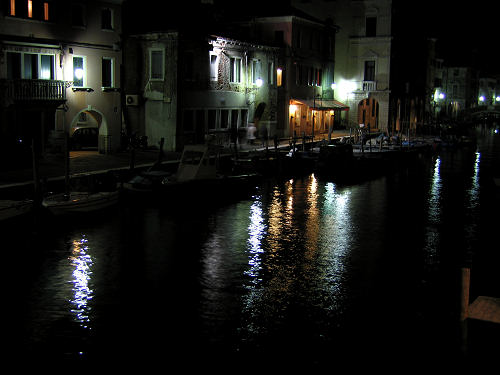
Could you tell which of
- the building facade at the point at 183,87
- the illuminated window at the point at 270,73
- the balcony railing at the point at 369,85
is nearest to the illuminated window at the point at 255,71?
the illuminated window at the point at 270,73

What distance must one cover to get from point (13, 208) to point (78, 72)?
16350 mm

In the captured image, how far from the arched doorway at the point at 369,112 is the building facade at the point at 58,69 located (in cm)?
3616

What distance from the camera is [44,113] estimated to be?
112 feet

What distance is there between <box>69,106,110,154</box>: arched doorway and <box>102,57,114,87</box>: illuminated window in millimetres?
1833

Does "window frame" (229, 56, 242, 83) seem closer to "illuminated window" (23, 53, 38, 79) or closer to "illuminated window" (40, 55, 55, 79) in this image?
"illuminated window" (40, 55, 55, 79)

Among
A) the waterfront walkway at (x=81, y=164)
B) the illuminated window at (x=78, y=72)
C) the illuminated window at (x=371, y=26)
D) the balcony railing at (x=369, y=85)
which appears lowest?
the waterfront walkway at (x=81, y=164)

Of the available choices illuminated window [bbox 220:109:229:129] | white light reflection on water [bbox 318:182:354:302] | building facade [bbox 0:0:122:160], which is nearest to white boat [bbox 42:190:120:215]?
white light reflection on water [bbox 318:182:354:302]

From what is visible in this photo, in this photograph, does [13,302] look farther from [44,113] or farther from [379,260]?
[44,113]

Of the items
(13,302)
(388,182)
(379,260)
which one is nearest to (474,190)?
(388,182)

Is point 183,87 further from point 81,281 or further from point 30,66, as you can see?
point 81,281

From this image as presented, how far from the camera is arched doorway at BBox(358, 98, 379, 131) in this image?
69750 millimetres

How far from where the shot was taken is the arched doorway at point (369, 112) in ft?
229

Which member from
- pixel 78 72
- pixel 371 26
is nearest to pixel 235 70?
pixel 78 72

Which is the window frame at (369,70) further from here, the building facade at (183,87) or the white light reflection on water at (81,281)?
the white light reflection on water at (81,281)
